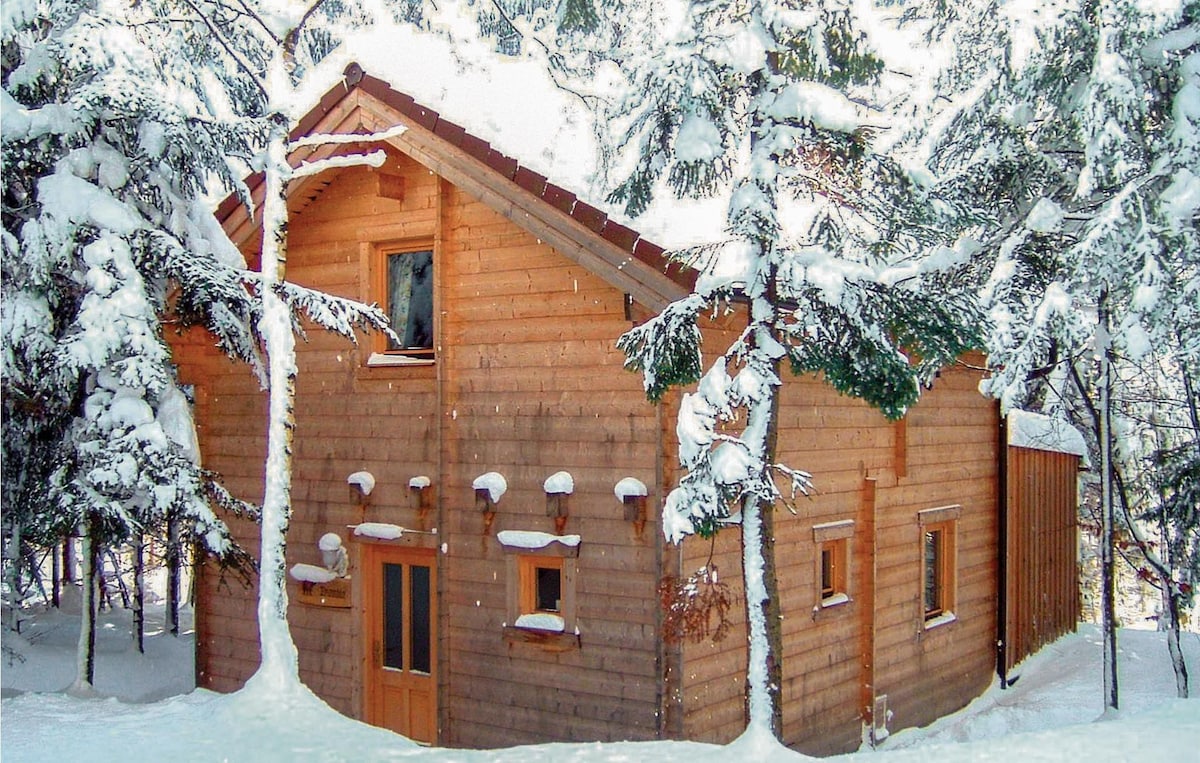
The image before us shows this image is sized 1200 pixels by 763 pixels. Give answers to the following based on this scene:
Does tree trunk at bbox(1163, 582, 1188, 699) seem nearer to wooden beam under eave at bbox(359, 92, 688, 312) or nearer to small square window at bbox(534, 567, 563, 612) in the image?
small square window at bbox(534, 567, 563, 612)

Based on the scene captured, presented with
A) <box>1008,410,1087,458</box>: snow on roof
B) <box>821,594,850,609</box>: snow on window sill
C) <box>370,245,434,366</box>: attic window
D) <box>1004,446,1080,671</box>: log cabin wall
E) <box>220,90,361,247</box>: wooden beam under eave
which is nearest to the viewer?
<box>220,90,361,247</box>: wooden beam under eave

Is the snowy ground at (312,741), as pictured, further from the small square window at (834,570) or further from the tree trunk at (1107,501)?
the small square window at (834,570)

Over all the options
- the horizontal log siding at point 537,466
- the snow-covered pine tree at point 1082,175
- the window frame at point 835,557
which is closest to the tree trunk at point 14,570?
the horizontal log siding at point 537,466

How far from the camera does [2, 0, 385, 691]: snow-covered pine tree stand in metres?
8.03

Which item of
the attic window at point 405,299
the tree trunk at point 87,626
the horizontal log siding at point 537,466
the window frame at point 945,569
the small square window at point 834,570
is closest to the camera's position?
the horizontal log siding at point 537,466

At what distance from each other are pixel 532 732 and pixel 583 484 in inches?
87.1

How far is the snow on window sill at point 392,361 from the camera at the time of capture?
32.5 ft

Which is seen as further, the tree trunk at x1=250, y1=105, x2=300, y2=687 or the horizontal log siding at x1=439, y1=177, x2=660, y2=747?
the horizontal log siding at x1=439, y1=177, x2=660, y2=747

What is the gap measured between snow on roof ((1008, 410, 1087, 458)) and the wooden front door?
28.6 ft

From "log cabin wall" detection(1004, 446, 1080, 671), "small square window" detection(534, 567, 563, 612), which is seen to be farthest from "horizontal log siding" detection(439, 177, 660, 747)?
"log cabin wall" detection(1004, 446, 1080, 671)

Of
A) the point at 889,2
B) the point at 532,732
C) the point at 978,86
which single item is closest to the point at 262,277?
the point at 532,732

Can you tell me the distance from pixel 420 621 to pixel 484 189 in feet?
13.7

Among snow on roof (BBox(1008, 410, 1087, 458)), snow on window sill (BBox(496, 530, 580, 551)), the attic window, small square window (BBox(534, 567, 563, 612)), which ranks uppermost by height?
the attic window

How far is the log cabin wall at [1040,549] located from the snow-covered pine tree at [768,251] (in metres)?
8.35
